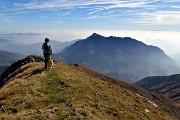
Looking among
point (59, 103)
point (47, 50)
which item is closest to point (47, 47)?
point (47, 50)

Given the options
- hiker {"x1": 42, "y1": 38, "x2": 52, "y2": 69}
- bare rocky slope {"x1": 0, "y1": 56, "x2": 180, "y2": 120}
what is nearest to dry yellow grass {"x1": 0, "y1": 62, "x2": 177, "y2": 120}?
bare rocky slope {"x1": 0, "y1": 56, "x2": 180, "y2": 120}

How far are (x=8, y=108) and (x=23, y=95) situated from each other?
4339 millimetres

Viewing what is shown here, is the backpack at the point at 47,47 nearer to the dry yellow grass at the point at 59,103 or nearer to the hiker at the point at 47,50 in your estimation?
the hiker at the point at 47,50

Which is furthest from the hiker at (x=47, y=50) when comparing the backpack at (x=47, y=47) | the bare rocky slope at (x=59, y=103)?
the bare rocky slope at (x=59, y=103)

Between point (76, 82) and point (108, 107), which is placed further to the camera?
point (76, 82)

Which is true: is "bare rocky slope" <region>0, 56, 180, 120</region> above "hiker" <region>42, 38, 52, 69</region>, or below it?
below

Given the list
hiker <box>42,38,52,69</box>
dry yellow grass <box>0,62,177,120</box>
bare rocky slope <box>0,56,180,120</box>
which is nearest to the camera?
dry yellow grass <box>0,62,177,120</box>

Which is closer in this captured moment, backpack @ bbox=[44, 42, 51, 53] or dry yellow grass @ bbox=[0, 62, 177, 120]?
dry yellow grass @ bbox=[0, 62, 177, 120]

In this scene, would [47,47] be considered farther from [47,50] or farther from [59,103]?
[59,103]

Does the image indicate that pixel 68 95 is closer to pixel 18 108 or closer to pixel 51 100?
pixel 51 100

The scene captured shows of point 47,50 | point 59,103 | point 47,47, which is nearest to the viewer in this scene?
point 59,103

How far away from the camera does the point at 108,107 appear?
30.9 meters

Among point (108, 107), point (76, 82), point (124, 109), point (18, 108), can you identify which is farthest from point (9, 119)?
point (76, 82)

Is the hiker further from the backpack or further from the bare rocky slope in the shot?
the bare rocky slope
